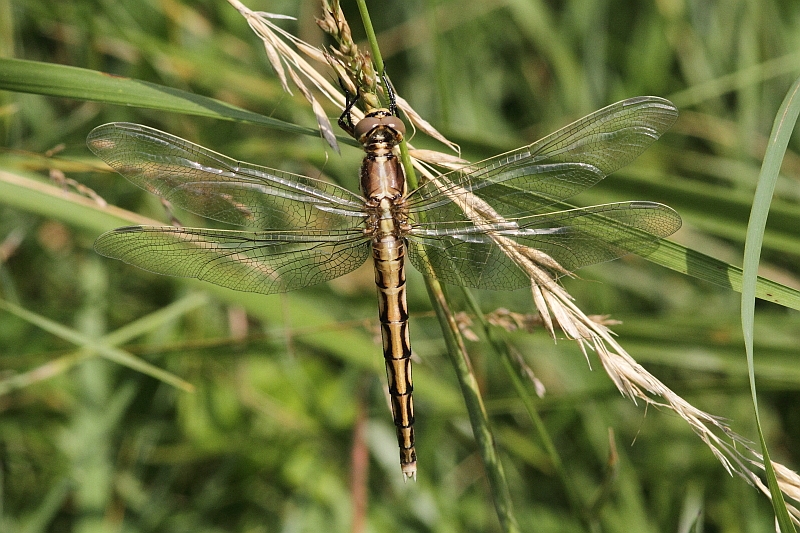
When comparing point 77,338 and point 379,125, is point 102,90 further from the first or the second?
point 77,338

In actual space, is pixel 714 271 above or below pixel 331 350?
below

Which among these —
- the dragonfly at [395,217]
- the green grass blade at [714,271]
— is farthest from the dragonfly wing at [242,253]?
the green grass blade at [714,271]

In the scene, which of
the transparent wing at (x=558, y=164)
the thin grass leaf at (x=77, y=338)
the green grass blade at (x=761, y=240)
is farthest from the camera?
the thin grass leaf at (x=77, y=338)

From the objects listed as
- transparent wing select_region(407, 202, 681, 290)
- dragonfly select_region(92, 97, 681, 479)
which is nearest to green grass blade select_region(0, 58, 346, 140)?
dragonfly select_region(92, 97, 681, 479)

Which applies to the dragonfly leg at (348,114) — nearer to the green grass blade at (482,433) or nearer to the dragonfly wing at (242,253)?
the dragonfly wing at (242,253)

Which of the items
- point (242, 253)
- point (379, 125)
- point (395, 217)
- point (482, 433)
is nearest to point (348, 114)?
point (379, 125)

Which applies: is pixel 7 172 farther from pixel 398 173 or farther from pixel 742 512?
pixel 742 512
